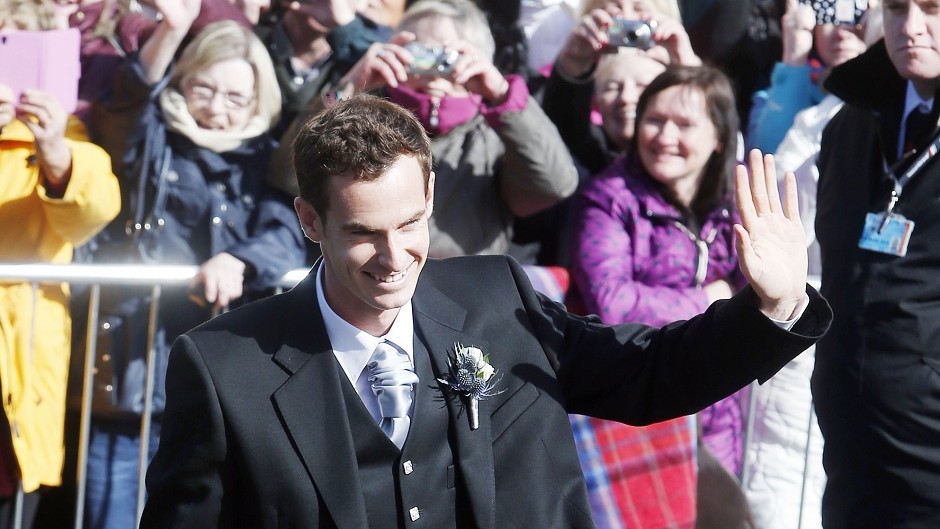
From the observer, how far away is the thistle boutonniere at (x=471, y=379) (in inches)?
113

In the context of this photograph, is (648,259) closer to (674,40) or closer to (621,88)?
(621,88)

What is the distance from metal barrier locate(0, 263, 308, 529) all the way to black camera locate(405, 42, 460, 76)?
2.71ft

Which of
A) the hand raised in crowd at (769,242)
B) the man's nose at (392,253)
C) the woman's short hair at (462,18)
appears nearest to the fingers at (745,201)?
the hand raised in crowd at (769,242)

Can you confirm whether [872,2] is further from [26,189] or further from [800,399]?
[26,189]

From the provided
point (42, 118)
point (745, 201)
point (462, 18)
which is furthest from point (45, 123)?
point (745, 201)

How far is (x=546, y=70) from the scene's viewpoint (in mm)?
5344

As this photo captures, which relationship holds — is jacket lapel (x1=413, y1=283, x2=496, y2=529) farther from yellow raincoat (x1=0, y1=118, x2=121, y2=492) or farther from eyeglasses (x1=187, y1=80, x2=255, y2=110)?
eyeglasses (x1=187, y1=80, x2=255, y2=110)

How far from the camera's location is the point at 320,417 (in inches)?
109

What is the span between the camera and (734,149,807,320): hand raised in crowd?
2.72 metres

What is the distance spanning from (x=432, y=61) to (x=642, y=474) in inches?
63.0

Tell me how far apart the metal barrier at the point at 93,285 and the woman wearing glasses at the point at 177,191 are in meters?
0.07

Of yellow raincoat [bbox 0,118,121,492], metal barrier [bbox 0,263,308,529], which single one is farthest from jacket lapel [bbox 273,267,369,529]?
yellow raincoat [bbox 0,118,121,492]

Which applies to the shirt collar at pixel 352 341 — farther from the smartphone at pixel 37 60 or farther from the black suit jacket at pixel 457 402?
the smartphone at pixel 37 60


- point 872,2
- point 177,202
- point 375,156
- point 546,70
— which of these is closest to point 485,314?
point 375,156
